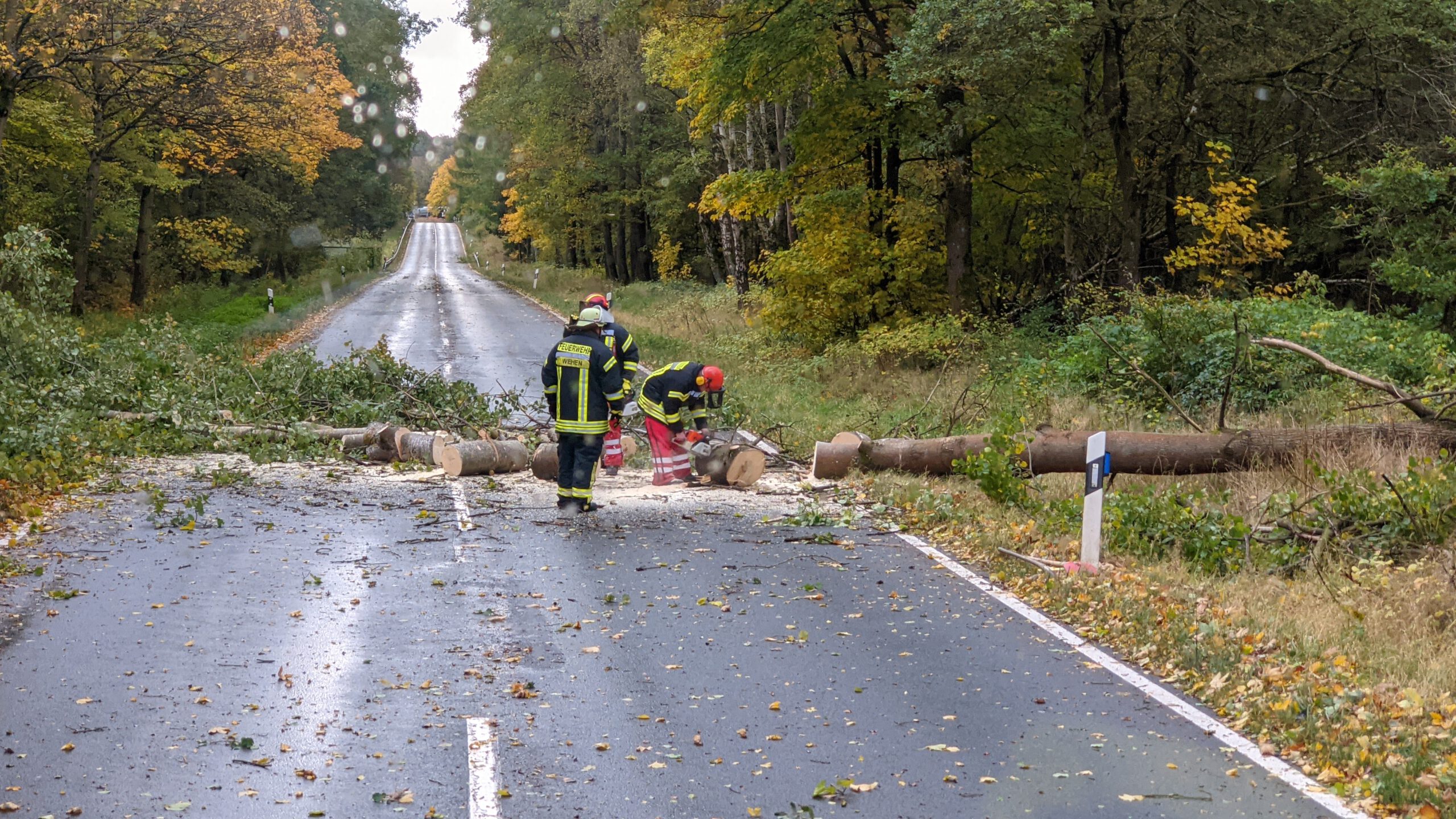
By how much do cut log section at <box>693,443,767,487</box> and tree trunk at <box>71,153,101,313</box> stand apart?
21592mm

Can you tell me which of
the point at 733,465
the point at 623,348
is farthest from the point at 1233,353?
the point at 623,348

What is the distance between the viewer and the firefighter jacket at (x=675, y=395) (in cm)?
1175

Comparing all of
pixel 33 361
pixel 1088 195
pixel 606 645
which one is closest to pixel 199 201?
pixel 33 361

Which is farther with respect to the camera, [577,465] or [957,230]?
[957,230]

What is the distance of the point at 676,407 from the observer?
38.8ft

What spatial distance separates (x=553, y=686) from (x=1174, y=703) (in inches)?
124

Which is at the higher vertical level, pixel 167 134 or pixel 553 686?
pixel 167 134

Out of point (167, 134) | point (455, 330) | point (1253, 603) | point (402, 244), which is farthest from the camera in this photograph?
point (402, 244)

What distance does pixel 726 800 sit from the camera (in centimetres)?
484

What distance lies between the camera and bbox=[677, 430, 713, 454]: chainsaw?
12.2 meters

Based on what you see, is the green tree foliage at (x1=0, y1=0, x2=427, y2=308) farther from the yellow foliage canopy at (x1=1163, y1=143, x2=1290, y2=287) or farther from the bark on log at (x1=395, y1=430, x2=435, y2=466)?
the yellow foliage canopy at (x1=1163, y1=143, x2=1290, y2=287)

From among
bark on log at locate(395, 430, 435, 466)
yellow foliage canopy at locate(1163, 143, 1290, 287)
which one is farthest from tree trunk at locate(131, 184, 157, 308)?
yellow foliage canopy at locate(1163, 143, 1290, 287)

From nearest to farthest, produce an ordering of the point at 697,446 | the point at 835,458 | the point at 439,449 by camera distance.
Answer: the point at 835,458
the point at 697,446
the point at 439,449

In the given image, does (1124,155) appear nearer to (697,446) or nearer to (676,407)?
(697,446)
